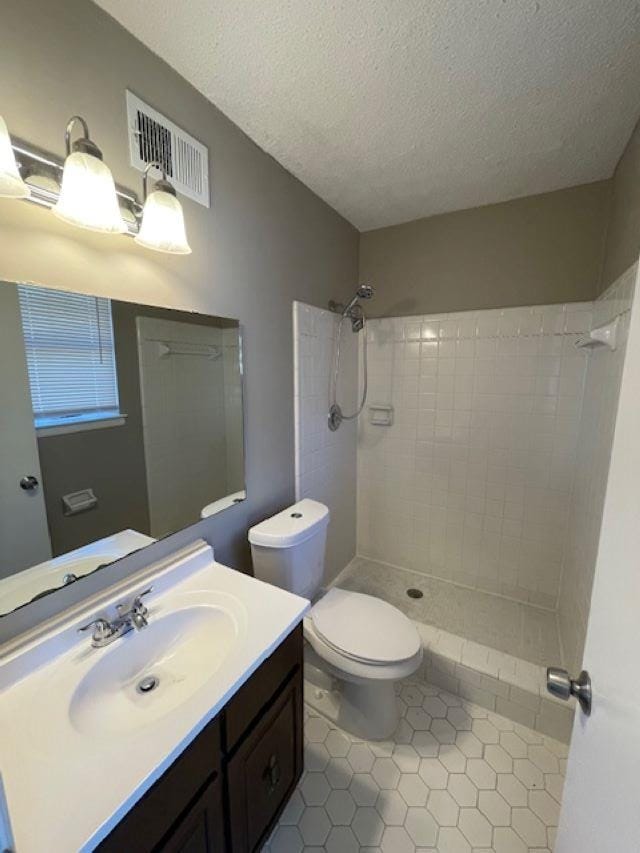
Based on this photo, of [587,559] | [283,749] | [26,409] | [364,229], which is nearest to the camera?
[26,409]

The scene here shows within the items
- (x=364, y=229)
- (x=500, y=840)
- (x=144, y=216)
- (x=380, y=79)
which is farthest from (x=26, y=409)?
(x=364, y=229)

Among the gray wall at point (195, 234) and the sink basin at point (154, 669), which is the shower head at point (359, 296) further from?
the sink basin at point (154, 669)

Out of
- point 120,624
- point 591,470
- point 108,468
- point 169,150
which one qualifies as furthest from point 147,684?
point 591,470

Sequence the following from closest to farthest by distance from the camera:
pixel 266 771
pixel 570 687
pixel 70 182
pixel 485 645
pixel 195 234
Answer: pixel 570 687
pixel 70 182
pixel 266 771
pixel 195 234
pixel 485 645

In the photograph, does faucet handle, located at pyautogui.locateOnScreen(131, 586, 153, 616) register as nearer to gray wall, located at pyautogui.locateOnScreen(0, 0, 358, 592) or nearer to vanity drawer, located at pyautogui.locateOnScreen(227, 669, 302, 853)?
gray wall, located at pyautogui.locateOnScreen(0, 0, 358, 592)

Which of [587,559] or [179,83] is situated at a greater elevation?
[179,83]

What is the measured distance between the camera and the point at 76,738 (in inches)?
27.2

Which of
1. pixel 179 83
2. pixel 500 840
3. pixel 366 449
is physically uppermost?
pixel 179 83

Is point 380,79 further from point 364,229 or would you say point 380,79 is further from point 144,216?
point 364,229

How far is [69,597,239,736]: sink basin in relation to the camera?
83 cm

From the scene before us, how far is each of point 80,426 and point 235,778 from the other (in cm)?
98

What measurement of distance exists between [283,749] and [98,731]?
2.01 ft

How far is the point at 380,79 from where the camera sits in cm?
114

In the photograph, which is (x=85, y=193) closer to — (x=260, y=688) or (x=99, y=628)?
(x=99, y=628)
